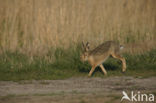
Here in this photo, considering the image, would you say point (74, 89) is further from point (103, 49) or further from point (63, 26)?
point (63, 26)

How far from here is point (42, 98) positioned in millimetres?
7355

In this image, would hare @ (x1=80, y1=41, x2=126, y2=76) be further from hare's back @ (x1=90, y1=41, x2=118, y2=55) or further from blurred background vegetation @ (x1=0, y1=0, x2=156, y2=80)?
blurred background vegetation @ (x1=0, y1=0, x2=156, y2=80)

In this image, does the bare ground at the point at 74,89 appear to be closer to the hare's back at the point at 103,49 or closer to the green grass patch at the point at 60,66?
the green grass patch at the point at 60,66

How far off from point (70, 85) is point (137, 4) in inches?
249

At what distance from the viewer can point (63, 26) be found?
12.4 metres

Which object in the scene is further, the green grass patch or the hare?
the green grass patch

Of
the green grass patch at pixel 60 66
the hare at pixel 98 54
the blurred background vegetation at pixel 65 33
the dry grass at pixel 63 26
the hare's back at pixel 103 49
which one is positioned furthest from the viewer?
the dry grass at pixel 63 26

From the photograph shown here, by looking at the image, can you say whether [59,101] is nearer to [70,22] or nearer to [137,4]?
[70,22]

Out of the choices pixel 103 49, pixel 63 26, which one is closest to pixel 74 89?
pixel 103 49

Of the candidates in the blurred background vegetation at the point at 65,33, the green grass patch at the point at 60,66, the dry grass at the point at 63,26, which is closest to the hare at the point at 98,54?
the green grass patch at the point at 60,66

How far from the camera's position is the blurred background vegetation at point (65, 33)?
35.7ft

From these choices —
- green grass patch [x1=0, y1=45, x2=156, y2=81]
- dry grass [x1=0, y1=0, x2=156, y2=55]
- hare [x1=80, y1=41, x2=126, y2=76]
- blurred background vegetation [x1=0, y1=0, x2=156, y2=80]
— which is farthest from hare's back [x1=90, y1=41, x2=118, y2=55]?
dry grass [x1=0, y1=0, x2=156, y2=55]

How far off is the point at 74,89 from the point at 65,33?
414 cm

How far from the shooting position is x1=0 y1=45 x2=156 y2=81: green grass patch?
10.2 metres
